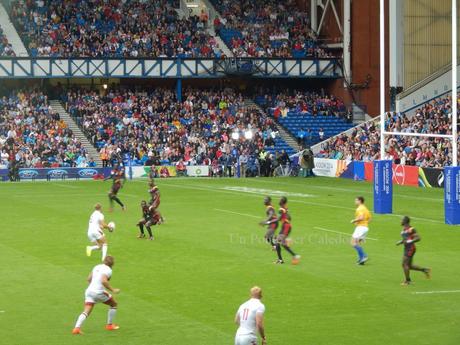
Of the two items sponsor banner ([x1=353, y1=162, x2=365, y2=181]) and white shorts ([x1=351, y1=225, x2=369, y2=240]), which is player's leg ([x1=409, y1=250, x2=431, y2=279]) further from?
sponsor banner ([x1=353, y1=162, x2=365, y2=181])

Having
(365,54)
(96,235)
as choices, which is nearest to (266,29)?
(365,54)

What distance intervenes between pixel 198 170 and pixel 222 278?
40882 millimetres

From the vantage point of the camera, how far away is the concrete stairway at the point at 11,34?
233 feet

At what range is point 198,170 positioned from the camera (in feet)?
217

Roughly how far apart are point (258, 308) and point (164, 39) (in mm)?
60508

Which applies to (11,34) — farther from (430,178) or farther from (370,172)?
(430,178)

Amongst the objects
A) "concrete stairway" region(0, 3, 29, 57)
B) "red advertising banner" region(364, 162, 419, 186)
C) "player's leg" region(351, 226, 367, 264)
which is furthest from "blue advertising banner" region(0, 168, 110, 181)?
"player's leg" region(351, 226, 367, 264)

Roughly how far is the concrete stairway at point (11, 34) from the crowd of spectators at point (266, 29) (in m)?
14.8

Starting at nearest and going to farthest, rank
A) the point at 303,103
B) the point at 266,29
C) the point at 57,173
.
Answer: the point at 57,173
the point at 303,103
the point at 266,29

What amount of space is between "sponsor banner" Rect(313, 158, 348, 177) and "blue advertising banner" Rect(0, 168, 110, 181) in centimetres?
1309

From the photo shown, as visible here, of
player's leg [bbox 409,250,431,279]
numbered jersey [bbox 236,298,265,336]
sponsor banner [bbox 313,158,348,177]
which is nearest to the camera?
numbered jersey [bbox 236,298,265,336]

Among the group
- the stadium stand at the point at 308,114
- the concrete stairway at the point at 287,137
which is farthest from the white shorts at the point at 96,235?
the stadium stand at the point at 308,114

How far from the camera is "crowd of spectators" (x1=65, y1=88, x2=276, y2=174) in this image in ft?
218

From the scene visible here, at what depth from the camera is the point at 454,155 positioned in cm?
3725
